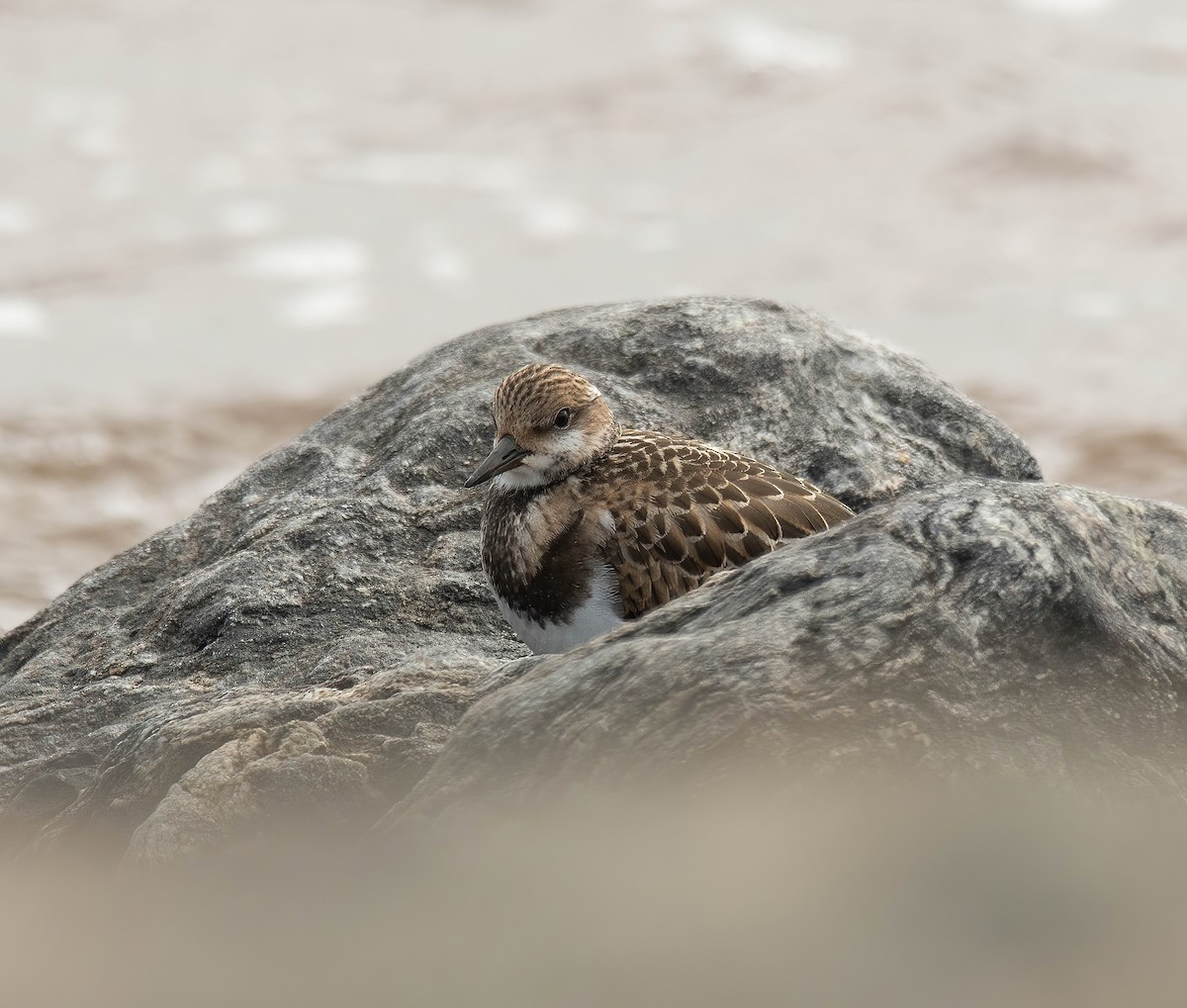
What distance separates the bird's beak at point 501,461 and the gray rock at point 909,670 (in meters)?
1.87

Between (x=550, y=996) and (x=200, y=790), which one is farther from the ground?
(x=550, y=996)

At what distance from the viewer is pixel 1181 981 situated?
2789 mm

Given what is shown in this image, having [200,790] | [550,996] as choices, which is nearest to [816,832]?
[550,996]

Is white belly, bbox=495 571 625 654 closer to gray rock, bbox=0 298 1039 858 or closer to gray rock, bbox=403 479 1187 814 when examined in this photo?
gray rock, bbox=0 298 1039 858

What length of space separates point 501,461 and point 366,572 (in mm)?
857

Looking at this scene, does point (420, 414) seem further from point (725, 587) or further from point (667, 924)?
point (667, 924)

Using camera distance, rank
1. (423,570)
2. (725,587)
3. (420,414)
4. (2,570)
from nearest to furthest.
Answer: (725,587)
(423,570)
(420,414)
(2,570)

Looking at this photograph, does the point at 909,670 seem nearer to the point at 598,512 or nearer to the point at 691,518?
the point at 691,518

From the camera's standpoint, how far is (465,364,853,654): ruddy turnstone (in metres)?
5.67

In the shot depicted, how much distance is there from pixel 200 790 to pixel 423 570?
2.41 metres

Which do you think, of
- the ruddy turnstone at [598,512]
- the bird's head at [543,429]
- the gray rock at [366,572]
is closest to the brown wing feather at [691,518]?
the ruddy turnstone at [598,512]

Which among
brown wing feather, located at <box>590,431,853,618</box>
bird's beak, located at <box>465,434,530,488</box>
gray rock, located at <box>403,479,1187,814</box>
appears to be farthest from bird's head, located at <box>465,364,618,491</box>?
gray rock, located at <box>403,479,1187,814</box>

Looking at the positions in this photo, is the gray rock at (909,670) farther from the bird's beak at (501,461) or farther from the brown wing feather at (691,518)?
the bird's beak at (501,461)

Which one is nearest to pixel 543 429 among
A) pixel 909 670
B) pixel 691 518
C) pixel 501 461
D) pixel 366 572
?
pixel 501 461
